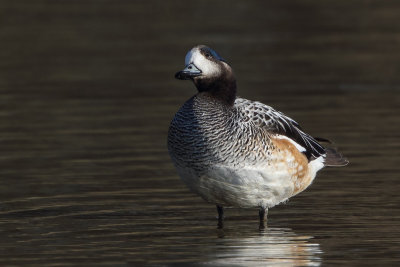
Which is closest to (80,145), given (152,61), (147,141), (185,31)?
(147,141)

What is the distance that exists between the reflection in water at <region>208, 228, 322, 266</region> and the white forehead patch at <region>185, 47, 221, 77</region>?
1.39 meters

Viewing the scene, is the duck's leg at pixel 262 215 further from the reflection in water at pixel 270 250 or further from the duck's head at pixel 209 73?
the duck's head at pixel 209 73

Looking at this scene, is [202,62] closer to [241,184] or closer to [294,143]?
[241,184]

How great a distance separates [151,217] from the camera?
10.3 metres

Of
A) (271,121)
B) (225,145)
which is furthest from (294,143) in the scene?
(225,145)

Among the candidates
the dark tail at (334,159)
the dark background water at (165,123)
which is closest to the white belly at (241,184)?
the dark background water at (165,123)

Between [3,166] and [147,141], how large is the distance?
1913 millimetres

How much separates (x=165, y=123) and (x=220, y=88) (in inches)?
192

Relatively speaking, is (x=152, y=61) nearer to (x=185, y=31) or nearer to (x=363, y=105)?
(x=185, y=31)

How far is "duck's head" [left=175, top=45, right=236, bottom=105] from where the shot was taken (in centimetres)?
959

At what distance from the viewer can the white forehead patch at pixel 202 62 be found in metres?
9.59

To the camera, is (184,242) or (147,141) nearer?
(184,242)

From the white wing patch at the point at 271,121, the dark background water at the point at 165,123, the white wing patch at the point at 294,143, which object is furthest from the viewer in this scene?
the white wing patch at the point at 294,143

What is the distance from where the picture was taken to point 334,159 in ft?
35.8
